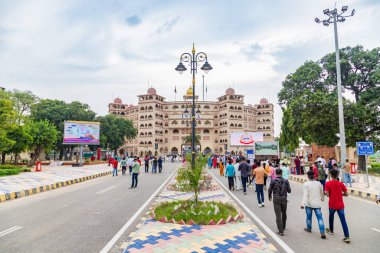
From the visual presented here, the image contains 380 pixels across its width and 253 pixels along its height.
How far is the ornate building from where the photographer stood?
278 feet

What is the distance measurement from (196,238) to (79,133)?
32.4 m

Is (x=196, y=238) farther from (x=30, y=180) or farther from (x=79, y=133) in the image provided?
(x=79, y=133)

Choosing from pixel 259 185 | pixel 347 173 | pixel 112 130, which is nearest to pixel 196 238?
pixel 259 185

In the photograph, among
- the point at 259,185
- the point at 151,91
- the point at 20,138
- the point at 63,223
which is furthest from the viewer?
the point at 151,91

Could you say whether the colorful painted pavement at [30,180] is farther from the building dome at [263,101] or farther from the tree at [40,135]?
the building dome at [263,101]

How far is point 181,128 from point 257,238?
82.0m

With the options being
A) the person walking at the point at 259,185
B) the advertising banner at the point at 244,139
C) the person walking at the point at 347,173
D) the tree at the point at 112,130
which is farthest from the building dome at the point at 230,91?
the person walking at the point at 259,185

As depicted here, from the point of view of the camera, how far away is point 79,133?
113 feet

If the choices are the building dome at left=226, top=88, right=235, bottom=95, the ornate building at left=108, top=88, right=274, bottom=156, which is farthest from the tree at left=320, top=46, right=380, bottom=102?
the building dome at left=226, top=88, right=235, bottom=95

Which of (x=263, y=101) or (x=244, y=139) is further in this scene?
(x=263, y=101)

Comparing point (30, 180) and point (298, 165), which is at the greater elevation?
point (298, 165)

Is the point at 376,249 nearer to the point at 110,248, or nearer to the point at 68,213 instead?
the point at 110,248

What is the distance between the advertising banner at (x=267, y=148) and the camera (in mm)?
34438

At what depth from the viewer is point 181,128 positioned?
3442 inches
